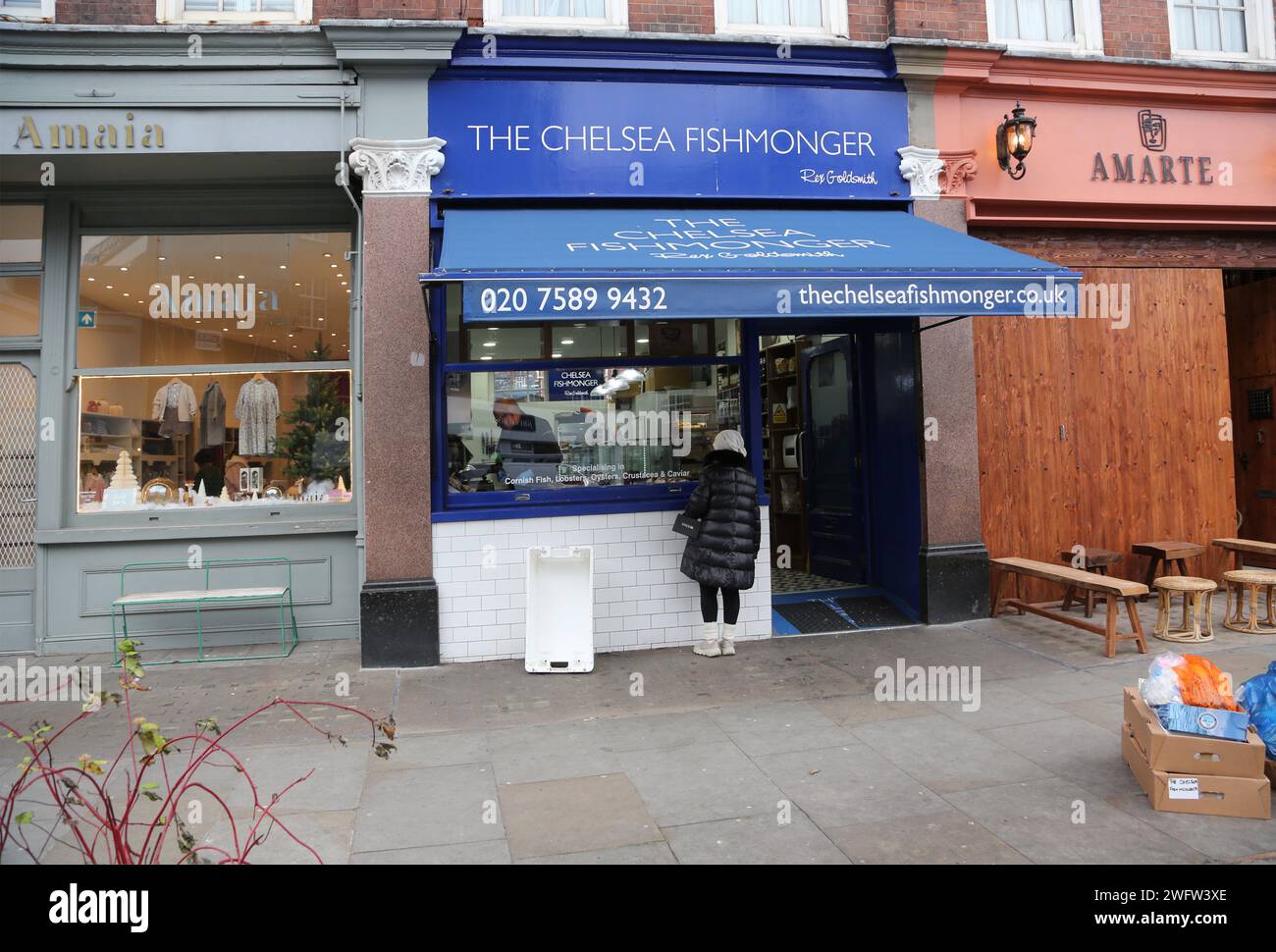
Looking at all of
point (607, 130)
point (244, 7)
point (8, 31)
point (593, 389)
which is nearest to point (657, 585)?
point (593, 389)

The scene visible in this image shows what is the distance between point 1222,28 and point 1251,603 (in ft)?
20.5

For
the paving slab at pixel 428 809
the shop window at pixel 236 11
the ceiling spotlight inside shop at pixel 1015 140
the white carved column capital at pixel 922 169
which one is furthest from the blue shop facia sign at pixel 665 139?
the paving slab at pixel 428 809

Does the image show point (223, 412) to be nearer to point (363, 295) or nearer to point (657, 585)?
point (363, 295)

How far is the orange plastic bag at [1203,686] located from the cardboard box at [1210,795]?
350 millimetres

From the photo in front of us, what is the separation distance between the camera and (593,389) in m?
7.37

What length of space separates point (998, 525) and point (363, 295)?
6.35 meters

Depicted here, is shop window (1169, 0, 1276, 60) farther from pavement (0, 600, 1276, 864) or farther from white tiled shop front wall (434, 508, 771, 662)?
white tiled shop front wall (434, 508, 771, 662)

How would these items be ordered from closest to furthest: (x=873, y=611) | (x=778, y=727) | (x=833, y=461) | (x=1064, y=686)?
(x=778, y=727)
(x=1064, y=686)
(x=873, y=611)
(x=833, y=461)

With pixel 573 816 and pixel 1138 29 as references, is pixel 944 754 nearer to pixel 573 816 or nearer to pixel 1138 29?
pixel 573 816

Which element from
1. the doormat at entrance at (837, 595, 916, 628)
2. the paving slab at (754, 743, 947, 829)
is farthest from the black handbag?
the paving slab at (754, 743, 947, 829)

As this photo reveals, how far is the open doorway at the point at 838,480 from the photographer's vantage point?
26.3ft

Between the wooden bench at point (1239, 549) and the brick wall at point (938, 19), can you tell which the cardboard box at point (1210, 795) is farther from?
the brick wall at point (938, 19)

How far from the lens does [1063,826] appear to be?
3.75 m

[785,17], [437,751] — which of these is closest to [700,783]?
[437,751]
